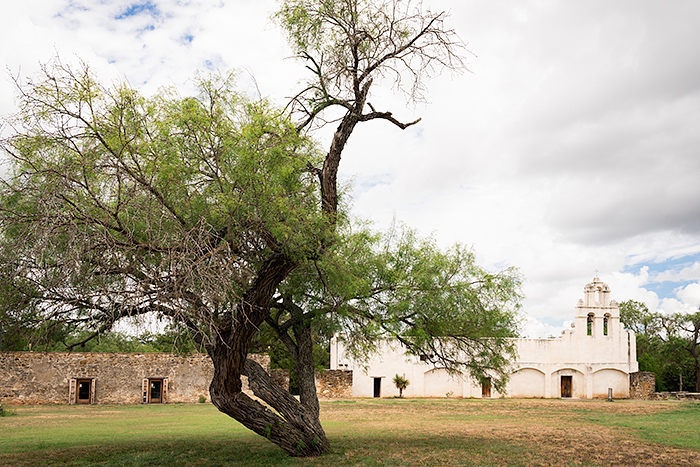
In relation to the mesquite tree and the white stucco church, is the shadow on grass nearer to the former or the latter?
the mesquite tree

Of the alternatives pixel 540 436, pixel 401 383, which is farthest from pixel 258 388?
pixel 401 383

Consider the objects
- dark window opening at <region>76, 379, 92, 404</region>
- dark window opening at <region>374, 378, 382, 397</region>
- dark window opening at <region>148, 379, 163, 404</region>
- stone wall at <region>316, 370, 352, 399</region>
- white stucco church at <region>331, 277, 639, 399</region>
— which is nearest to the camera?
dark window opening at <region>76, 379, 92, 404</region>

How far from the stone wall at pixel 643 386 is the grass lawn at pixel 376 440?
1863cm

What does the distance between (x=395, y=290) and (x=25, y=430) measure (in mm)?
11272

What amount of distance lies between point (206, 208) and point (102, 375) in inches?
902

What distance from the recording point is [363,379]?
3794 cm

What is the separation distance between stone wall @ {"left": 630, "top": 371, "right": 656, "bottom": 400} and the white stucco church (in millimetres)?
661

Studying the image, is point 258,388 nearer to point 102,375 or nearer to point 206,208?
point 206,208

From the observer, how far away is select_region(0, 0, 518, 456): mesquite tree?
7.77 meters

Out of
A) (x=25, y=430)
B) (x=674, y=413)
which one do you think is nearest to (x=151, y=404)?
(x=25, y=430)

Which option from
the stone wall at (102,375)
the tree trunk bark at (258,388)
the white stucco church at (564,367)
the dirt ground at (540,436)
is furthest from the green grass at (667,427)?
the stone wall at (102,375)

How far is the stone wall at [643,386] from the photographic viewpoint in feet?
129

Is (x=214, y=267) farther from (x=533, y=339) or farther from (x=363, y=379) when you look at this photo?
(x=533, y=339)

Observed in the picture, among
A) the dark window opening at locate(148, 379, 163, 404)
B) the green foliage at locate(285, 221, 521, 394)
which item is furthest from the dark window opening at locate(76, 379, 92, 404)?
the green foliage at locate(285, 221, 521, 394)
